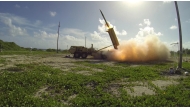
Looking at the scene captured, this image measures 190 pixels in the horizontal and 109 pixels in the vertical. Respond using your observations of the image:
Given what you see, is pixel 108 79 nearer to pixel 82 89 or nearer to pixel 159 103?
pixel 82 89

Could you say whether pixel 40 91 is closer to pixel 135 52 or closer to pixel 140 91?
pixel 140 91

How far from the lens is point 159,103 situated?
5.88 metres

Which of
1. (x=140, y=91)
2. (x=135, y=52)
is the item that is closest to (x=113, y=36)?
(x=135, y=52)

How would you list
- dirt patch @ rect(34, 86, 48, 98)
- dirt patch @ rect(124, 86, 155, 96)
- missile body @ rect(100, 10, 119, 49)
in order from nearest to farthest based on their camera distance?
dirt patch @ rect(34, 86, 48, 98)
dirt patch @ rect(124, 86, 155, 96)
missile body @ rect(100, 10, 119, 49)

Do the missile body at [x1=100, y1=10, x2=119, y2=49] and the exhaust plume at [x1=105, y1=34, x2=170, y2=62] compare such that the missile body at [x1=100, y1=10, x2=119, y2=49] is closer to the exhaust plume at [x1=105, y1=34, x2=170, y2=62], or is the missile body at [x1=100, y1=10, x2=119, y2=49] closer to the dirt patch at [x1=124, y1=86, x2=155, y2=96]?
the exhaust plume at [x1=105, y1=34, x2=170, y2=62]

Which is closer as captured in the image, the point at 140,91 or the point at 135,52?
the point at 140,91

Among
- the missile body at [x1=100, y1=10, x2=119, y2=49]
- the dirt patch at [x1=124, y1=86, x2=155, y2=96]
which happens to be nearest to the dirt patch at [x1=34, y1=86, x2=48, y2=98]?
the dirt patch at [x1=124, y1=86, x2=155, y2=96]

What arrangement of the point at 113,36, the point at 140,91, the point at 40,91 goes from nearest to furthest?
the point at 40,91 → the point at 140,91 → the point at 113,36

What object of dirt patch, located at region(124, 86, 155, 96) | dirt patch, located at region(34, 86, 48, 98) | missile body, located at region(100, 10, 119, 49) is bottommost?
dirt patch, located at region(124, 86, 155, 96)

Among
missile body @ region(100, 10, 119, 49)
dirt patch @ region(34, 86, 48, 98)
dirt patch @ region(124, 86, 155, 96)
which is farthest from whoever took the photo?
missile body @ region(100, 10, 119, 49)

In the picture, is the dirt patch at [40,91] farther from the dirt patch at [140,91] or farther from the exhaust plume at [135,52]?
the exhaust plume at [135,52]

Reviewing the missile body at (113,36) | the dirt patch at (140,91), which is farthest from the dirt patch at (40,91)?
the missile body at (113,36)

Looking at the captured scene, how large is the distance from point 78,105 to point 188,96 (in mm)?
5043

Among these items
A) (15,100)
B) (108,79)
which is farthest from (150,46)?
(15,100)
